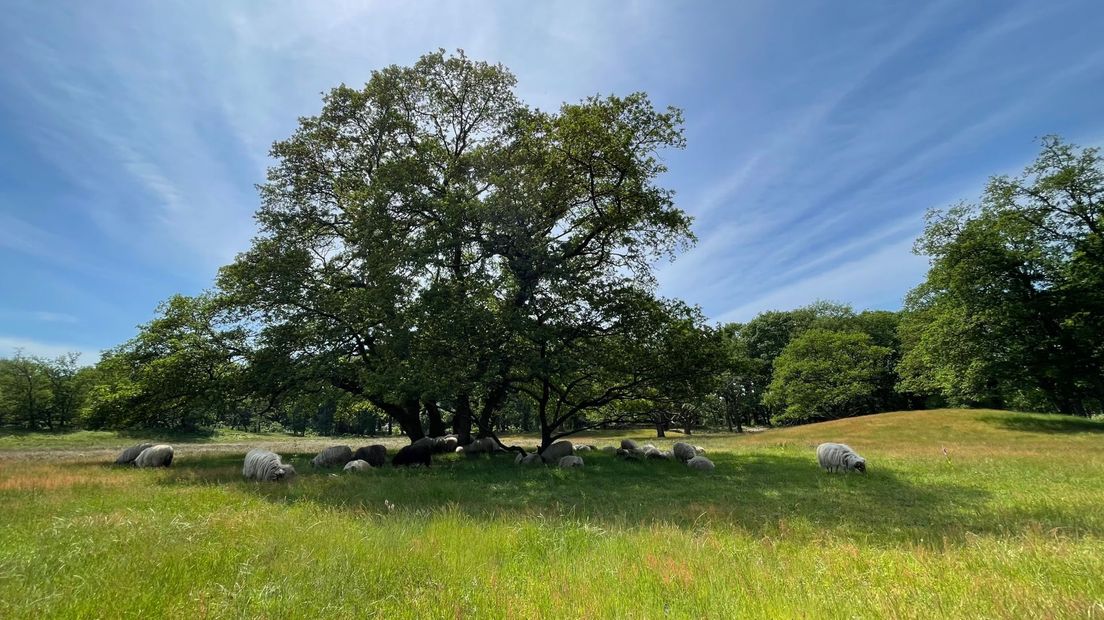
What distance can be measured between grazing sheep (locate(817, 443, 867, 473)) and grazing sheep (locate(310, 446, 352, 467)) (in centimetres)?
2253

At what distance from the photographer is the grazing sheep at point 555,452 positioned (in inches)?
912

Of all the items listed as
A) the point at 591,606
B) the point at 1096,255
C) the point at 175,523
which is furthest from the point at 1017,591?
the point at 1096,255

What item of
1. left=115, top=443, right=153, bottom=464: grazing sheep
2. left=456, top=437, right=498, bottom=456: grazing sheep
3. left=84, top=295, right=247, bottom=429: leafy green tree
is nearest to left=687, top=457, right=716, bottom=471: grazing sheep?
left=456, top=437, right=498, bottom=456: grazing sheep

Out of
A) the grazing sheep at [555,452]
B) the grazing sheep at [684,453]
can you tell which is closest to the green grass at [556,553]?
the grazing sheep at [555,452]

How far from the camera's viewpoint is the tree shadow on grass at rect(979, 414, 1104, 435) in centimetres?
3512

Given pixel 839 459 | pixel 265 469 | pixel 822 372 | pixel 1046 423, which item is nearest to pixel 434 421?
pixel 265 469

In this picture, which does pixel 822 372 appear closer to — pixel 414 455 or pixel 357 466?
pixel 414 455

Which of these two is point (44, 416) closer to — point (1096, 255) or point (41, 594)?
point (41, 594)

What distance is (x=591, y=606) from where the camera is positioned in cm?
466

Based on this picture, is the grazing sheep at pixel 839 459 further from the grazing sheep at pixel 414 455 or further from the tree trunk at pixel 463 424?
the tree trunk at pixel 463 424

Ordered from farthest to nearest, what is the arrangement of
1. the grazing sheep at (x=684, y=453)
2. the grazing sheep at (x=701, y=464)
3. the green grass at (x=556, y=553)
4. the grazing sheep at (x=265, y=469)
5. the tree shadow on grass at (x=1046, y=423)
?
the tree shadow on grass at (x=1046, y=423) < the grazing sheep at (x=684, y=453) < the grazing sheep at (x=701, y=464) < the grazing sheep at (x=265, y=469) < the green grass at (x=556, y=553)

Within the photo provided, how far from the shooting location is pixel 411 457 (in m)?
23.2

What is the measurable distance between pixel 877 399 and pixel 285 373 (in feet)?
290

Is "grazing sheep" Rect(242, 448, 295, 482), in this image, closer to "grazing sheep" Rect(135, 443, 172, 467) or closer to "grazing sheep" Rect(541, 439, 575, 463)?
"grazing sheep" Rect(135, 443, 172, 467)
